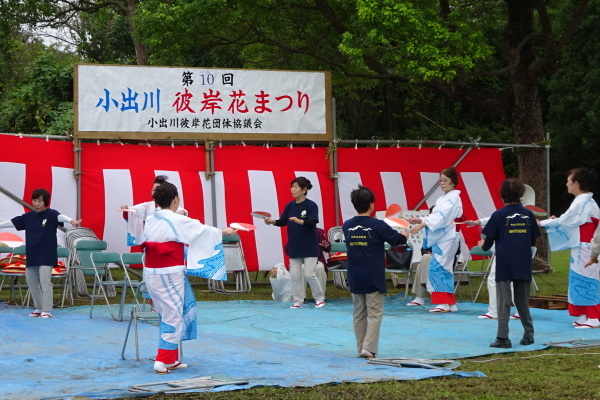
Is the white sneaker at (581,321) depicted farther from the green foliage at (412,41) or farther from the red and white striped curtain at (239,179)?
the red and white striped curtain at (239,179)

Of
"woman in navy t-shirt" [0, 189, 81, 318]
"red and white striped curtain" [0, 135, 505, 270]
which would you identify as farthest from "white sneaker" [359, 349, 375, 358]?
"red and white striped curtain" [0, 135, 505, 270]

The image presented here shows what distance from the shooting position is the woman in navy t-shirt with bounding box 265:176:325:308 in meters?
10.2

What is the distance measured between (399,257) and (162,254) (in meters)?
5.36

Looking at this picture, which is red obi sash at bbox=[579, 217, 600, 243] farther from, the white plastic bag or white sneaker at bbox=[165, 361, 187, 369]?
white sneaker at bbox=[165, 361, 187, 369]

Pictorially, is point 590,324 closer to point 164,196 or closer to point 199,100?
point 164,196

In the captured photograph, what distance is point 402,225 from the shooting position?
8711 mm

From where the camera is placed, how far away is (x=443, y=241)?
988 centimetres

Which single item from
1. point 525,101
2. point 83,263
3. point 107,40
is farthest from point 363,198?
point 107,40

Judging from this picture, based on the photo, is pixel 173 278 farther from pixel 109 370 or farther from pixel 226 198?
pixel 226 198

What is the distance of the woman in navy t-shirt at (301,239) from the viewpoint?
401 inches

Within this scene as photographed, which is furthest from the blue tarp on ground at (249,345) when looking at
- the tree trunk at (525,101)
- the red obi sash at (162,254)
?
the tree trunk at (525,101)

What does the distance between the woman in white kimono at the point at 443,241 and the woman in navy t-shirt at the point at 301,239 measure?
1.22 m

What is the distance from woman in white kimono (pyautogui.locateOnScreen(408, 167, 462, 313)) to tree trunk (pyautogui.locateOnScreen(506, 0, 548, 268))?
4463mm

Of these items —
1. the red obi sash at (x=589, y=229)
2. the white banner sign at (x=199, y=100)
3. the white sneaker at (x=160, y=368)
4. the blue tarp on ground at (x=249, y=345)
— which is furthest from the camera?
the white banner sign at (x=199, y=100)
